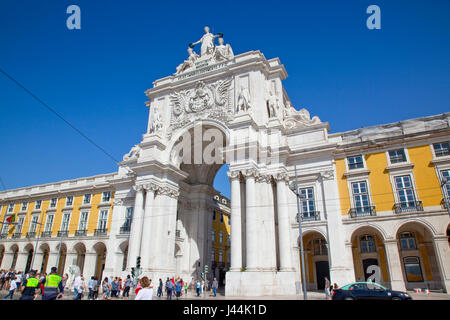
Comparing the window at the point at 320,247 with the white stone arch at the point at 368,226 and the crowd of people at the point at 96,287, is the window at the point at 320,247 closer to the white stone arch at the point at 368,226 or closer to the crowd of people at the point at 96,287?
the white stone arch at the point at 368,226

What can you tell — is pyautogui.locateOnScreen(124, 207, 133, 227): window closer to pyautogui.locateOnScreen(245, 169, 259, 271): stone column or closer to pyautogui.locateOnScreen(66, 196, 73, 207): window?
pyautogui.locateOnScreen(66, 196, 73, 207): window

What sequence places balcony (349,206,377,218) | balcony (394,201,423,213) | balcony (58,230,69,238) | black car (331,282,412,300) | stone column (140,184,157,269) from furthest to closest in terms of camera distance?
1. balcony (58,230,69,238)
2. stone column (140,184,157,269)
3. balcony (349,206,377,218)
4. balcony (394,201,423,213)
5. black car (331,282,412,300)

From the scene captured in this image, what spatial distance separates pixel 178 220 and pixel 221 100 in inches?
565

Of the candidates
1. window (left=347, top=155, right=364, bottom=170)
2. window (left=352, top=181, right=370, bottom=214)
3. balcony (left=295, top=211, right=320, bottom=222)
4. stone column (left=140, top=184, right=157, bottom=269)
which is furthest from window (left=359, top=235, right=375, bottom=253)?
stone column (left=140, top=184, right=157, bottom=269)

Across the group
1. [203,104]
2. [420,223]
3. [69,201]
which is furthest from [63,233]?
[420,223]

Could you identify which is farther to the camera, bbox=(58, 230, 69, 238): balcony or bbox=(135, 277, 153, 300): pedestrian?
bbox=(58, 230, 69, 238): balcony

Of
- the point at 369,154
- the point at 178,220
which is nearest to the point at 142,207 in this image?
the point at 178,220

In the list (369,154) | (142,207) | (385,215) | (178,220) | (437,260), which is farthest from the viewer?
(178,220)

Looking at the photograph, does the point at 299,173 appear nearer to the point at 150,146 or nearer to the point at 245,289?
the point at 245,289

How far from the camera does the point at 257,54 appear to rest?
101 feet

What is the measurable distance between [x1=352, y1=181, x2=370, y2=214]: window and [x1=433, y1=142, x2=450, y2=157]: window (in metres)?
5.84

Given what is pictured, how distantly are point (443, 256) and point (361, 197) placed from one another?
6688 millimetres

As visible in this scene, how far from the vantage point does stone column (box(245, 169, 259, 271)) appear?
23.3 metres
